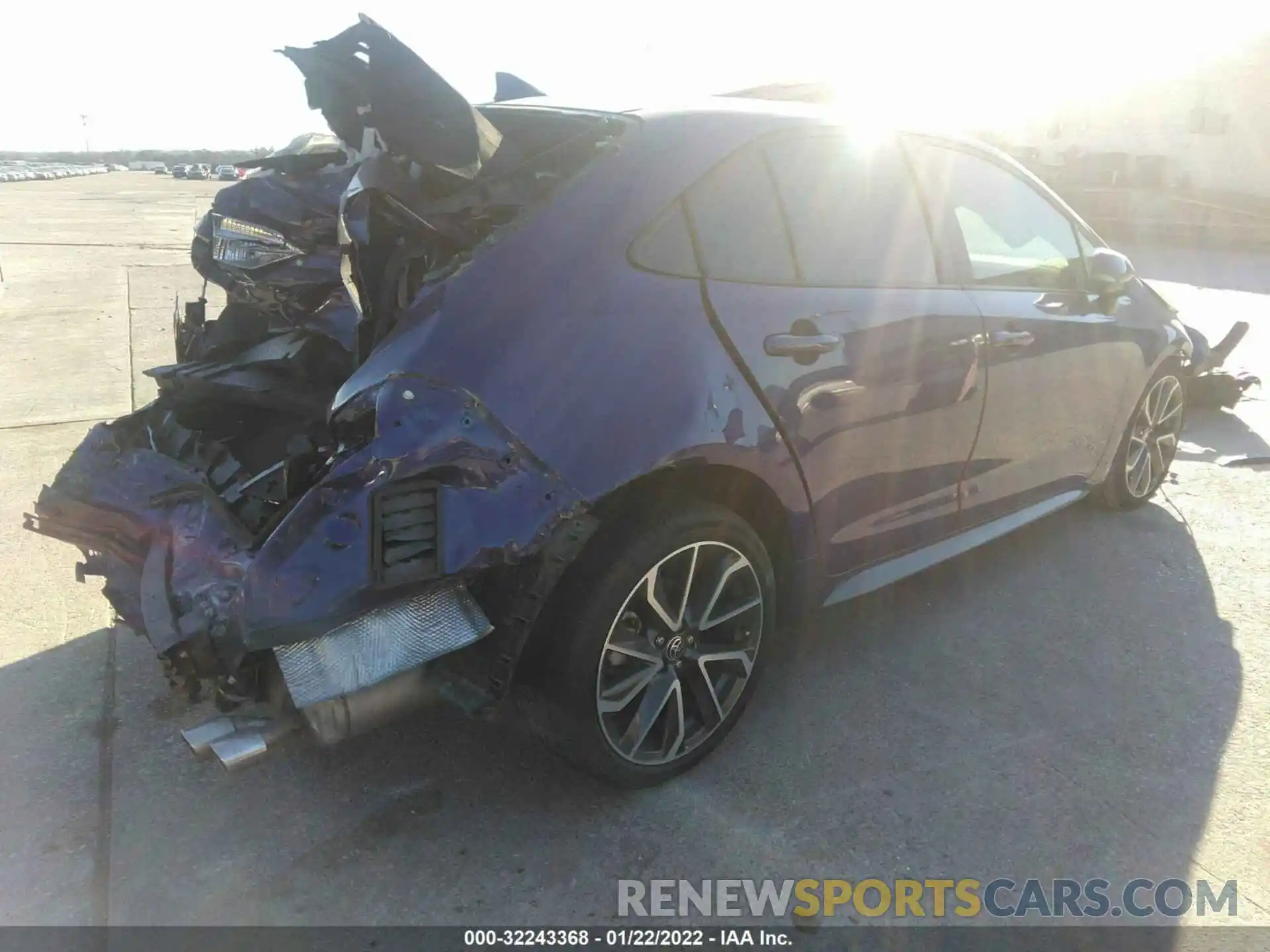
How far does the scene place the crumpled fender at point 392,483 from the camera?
6.77ft

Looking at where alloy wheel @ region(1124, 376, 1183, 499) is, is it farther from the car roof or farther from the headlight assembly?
the headlight assembly

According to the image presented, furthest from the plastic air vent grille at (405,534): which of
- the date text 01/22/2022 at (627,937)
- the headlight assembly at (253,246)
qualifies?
the headlight assembly at (253,246)

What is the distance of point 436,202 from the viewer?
8.11 feet

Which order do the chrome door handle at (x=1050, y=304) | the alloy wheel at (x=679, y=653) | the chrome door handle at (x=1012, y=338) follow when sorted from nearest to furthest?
the alloy wheel at (x=679, y=653)
the chrome door handle at (x=1012, y=338)
the chrome door handle at (x=1050, y=304)

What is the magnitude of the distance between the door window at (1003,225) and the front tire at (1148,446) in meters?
0.98

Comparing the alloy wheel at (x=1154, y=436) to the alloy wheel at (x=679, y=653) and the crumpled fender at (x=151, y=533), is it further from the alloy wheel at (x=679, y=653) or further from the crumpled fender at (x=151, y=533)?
the crumpled fender at (x=151, y=533)

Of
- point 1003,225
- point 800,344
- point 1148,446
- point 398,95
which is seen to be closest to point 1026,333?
point 1003,225

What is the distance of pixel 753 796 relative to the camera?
8.89 ft

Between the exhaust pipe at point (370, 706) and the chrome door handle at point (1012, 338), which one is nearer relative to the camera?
the exhaust pipe at point (370, 706)

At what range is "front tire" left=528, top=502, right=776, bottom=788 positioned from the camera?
2375 mm

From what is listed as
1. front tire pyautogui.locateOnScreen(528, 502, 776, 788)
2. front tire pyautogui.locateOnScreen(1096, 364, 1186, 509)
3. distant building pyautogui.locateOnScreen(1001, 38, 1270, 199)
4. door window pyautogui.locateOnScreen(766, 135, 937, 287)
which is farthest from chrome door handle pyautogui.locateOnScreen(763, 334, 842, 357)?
distant building pyautogui.locateOnScreen(1001, 38, 1270, 199)

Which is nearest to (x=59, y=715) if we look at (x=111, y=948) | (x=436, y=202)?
(x=111, y=948)

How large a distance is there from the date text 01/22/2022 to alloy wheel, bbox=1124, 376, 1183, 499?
3329 millimetres

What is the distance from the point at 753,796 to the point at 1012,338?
1882mm
